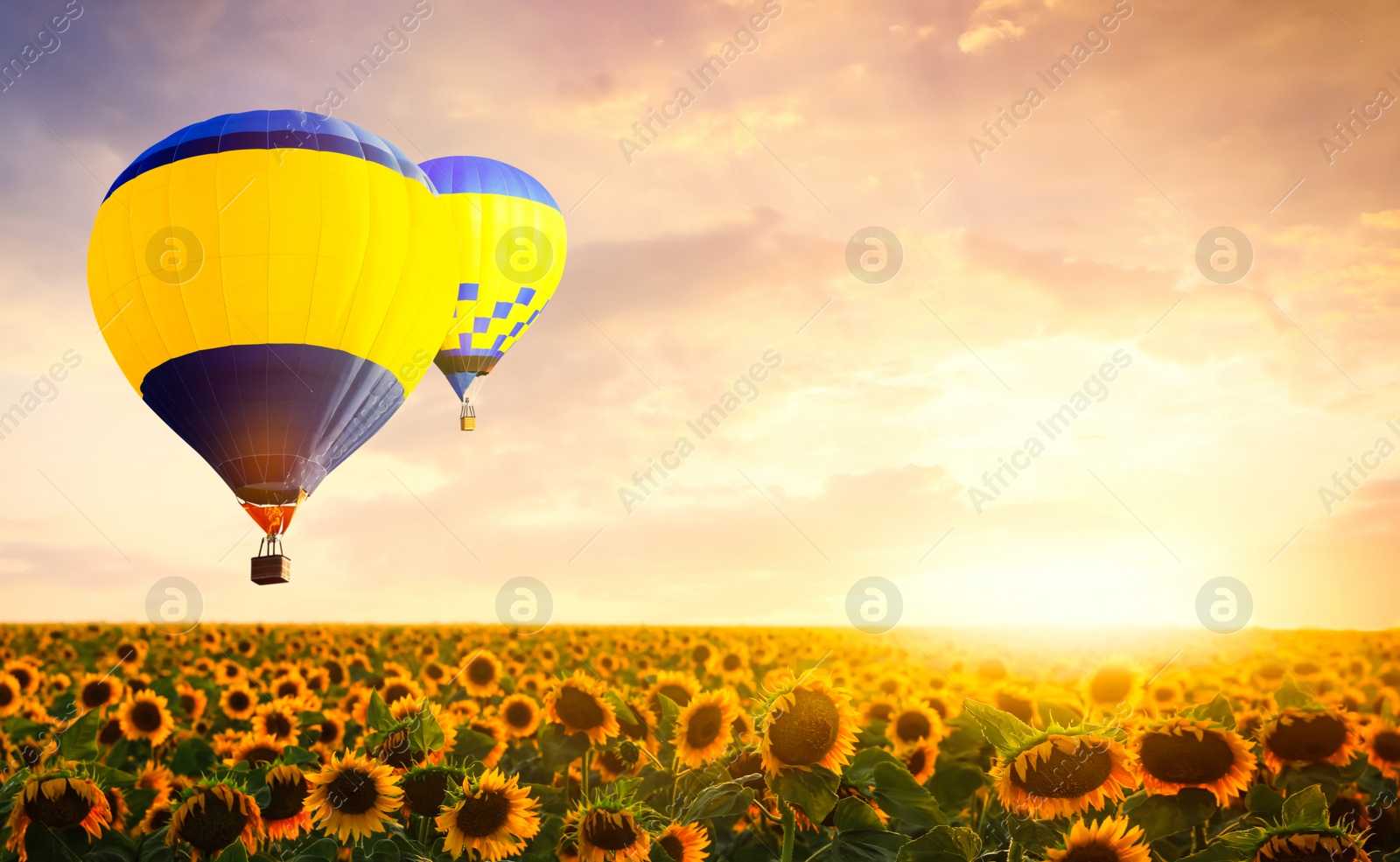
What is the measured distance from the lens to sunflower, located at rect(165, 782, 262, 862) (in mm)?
6113

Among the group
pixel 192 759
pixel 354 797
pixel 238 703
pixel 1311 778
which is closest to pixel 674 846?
pixel 354 797

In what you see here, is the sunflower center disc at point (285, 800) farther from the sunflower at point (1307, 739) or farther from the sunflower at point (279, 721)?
the sunflower at point (1307, 739)

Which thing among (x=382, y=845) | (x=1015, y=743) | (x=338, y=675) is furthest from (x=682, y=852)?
(x=338, y=675)

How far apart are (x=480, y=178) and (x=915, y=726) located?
29027 mm

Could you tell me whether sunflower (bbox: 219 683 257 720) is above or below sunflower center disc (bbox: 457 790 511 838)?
above

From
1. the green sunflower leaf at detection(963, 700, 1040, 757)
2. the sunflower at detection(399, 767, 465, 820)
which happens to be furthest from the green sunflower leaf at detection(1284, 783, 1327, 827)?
the sunflower at detection(399, 767, 465, 820)

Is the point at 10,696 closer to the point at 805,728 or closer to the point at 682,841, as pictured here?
the point at 682,841

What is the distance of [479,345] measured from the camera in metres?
34.7

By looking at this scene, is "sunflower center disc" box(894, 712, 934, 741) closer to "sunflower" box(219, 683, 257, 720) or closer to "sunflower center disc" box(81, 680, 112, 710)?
"sunflower" box(219, 683, 257, 720)

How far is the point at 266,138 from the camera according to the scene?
2258 cm

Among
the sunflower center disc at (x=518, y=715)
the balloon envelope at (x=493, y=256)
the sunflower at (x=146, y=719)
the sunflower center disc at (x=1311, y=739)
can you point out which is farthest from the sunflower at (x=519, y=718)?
the balloon envelope at (x=493, y=256)

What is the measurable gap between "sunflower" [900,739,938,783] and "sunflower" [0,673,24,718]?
49.7 feet

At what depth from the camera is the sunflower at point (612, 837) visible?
539cm

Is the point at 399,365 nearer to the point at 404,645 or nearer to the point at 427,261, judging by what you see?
the point at 427,261
